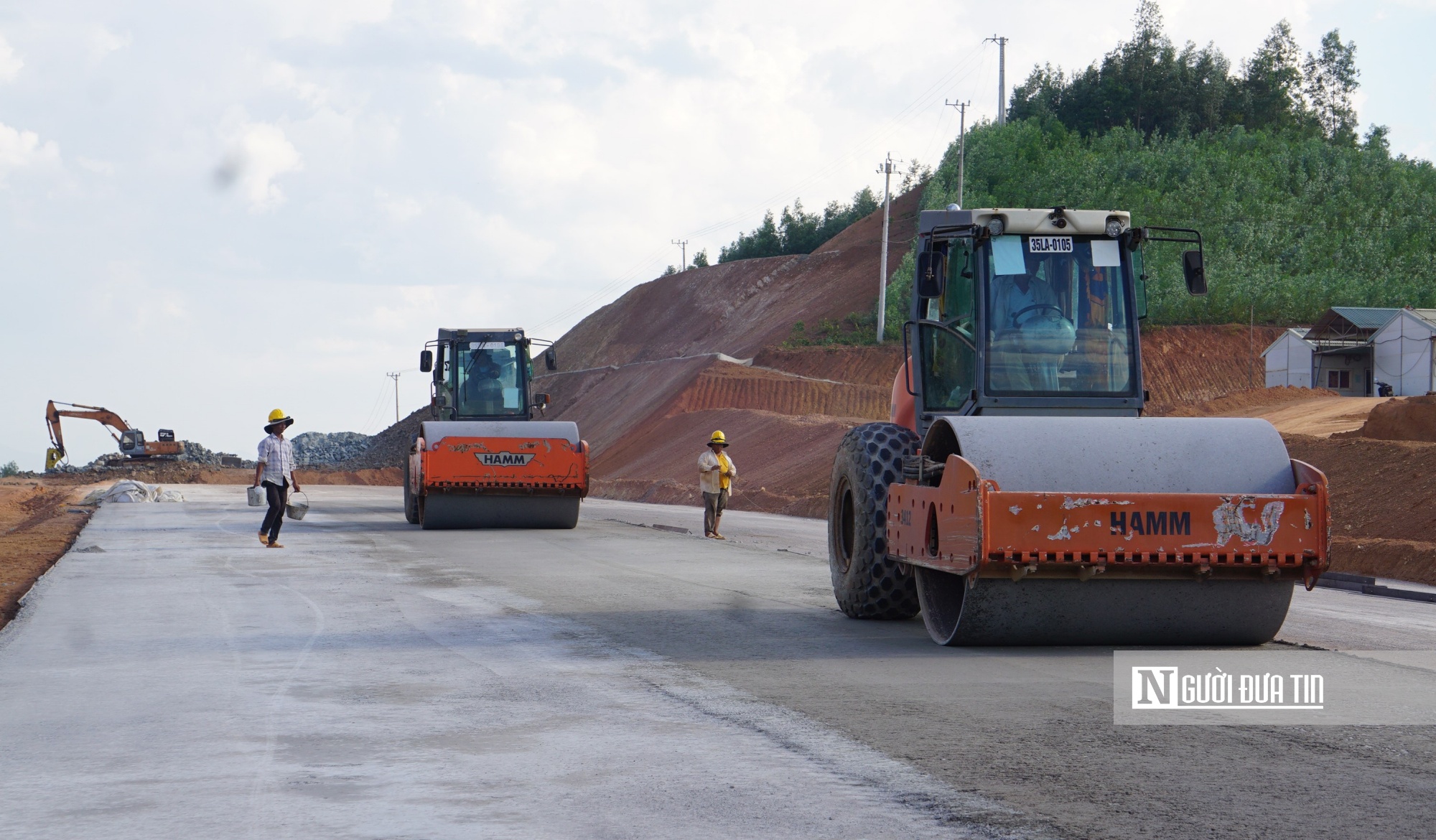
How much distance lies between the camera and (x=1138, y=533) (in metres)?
8.84

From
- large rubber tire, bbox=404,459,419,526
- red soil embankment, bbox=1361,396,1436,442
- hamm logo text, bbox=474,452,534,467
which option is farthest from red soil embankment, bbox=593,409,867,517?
red soil embankment, bbox=1361,396,1436,442

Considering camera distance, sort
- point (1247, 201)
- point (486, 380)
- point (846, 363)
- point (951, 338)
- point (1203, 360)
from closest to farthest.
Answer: point (951, 338) < point (486, 380) < point (1203, 360) < point (846, 363) < point (1247, 201)

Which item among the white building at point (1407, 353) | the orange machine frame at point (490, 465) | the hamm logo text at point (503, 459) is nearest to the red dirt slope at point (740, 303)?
the white building at point (1407, 353)

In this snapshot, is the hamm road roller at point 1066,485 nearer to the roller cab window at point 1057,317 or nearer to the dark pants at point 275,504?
the roller cab window at point 1057,317

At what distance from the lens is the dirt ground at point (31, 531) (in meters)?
15.8

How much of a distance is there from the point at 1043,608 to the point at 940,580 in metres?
1.14

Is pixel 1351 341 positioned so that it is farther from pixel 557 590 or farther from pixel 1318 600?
pixel 557 590

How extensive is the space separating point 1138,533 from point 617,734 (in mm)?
3852

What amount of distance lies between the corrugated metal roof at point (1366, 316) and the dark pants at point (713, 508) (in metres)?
46.2

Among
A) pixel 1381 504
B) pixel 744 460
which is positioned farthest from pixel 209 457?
pixel 1381 504

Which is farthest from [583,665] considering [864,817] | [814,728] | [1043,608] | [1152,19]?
[1152,19]

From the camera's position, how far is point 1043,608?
9297 millimetres

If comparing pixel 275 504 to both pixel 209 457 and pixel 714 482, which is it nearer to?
pixel 714 482

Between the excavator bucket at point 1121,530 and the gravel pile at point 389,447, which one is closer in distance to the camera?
the excavator bucket at point 1121,530
